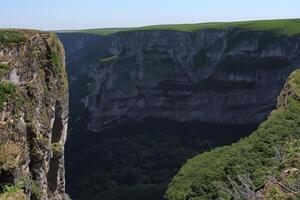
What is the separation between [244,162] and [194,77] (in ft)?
273

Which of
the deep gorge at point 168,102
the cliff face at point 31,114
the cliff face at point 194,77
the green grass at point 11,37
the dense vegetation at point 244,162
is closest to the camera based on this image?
the cliff face at point 31,114

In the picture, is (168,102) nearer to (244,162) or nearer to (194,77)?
(194,77)

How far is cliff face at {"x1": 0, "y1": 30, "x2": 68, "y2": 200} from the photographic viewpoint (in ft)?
120

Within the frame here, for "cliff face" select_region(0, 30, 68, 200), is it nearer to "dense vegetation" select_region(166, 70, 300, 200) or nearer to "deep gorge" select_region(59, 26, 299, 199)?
"dense vegetation" select_region(166, 70, 300, 200)

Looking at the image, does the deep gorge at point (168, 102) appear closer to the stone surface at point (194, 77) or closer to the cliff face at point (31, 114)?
the stone surface at point (194, 77)

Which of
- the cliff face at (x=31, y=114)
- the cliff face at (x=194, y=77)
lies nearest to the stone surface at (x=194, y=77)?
the cliff face at (x=194, y=77)

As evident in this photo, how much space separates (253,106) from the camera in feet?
406

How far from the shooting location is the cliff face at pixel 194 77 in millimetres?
123438

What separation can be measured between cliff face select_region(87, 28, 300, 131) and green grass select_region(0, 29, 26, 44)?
84.1 m

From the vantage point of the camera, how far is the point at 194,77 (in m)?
134

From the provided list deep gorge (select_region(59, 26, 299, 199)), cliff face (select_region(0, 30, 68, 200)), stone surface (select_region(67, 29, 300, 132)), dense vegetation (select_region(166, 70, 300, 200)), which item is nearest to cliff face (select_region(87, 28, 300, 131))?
stone surface (select_region(67, 29, 300, 132))

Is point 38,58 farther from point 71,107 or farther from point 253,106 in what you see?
point 71,107

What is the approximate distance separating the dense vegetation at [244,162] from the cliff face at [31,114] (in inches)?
468

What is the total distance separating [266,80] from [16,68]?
88.2 m
